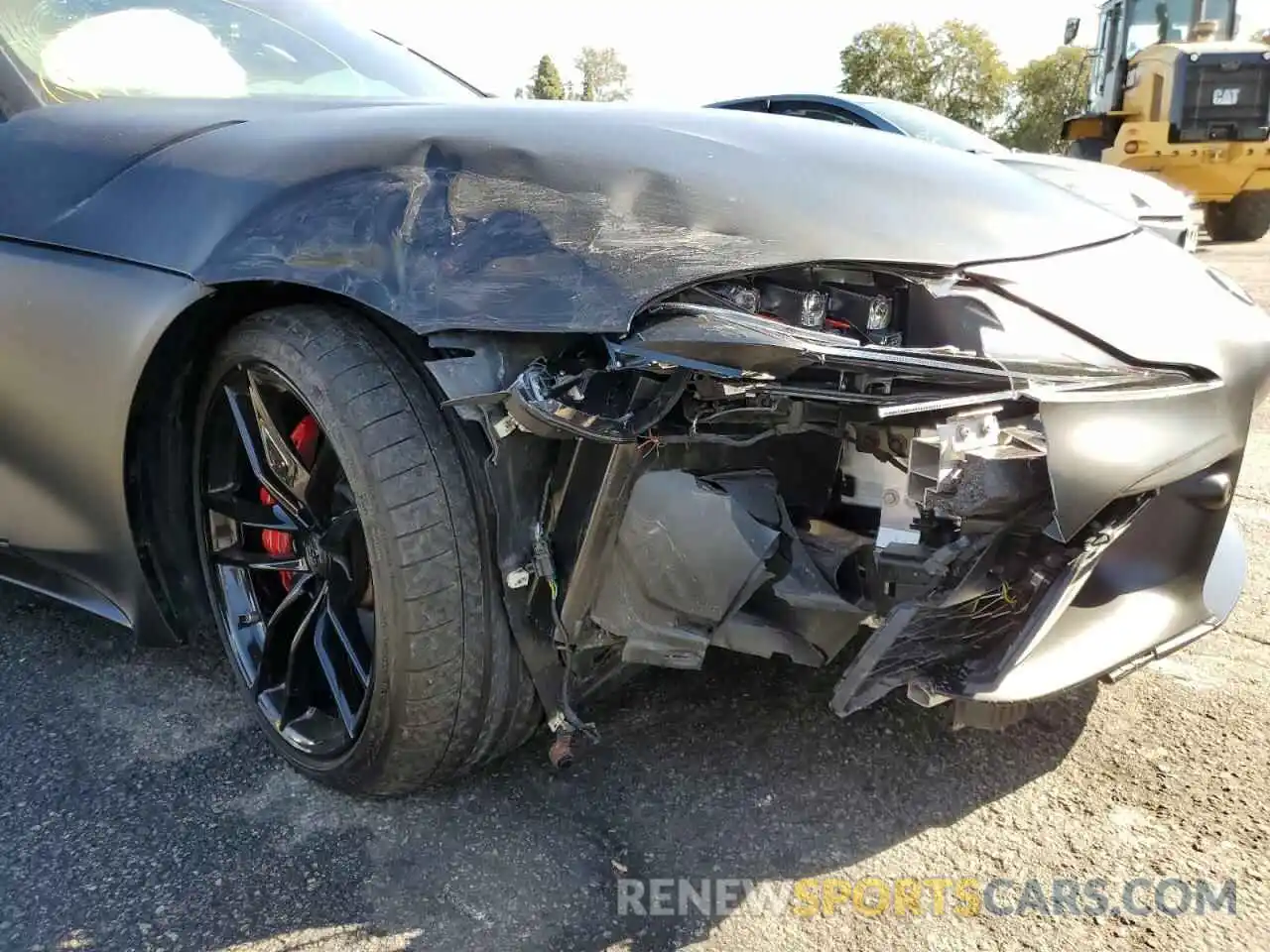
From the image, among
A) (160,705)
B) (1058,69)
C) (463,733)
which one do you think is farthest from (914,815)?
(1058,69)

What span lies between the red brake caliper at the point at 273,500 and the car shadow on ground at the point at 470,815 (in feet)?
1.31

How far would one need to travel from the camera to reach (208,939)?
1.73 metres

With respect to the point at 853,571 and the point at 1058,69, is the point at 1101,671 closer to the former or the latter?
the point at 853,571

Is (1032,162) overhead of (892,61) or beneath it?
beneath

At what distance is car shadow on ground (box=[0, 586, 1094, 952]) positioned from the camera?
1.77 m

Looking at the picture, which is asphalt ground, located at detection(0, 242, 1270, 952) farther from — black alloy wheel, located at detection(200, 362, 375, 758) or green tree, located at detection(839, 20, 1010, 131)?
green tree, located at detection(839, 20, 1010, 131)

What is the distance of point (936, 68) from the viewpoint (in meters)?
47.2

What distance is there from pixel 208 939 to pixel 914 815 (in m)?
1.29

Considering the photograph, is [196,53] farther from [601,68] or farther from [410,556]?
[601,68]

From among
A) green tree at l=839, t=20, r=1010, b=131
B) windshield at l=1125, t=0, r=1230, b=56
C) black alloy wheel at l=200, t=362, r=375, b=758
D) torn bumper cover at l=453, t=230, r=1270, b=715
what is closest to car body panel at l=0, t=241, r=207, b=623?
black alloy wheel at l=200, t=362, r=375, b=758
